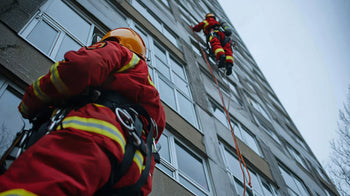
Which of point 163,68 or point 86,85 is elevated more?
point 163,68

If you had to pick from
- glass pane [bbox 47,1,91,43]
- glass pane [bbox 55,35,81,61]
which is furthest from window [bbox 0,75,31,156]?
glass pane [bbox 47,1,91,43]

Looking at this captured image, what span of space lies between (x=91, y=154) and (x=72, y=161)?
103 millimetres

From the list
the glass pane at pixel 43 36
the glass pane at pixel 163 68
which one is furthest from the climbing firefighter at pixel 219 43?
the glass pane at pixel 43 36

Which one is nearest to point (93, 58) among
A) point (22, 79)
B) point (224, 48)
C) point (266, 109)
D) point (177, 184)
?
point (22, 79)

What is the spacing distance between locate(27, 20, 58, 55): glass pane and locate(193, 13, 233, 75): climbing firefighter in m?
6.62

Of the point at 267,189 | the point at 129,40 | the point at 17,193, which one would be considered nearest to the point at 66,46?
the point at 129,40

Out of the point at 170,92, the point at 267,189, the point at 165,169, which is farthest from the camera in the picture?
the point at 267,189

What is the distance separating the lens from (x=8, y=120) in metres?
2.58

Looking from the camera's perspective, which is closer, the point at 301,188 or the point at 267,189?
the point at 267,189

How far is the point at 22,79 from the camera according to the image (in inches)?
117

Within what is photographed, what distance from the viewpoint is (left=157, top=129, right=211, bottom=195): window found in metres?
4.38

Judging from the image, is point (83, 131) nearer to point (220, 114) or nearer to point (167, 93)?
point (167, 93)

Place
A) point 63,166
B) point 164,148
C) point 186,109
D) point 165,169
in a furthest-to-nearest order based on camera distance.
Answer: point 186,109
point 164,148
point 165,169
point 63,166

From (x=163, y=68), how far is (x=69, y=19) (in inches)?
102
